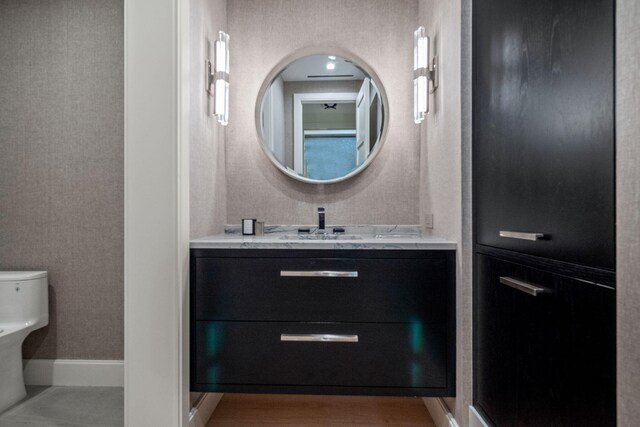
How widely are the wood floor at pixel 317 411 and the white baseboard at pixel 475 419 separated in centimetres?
36

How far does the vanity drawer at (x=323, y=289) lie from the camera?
1.62m

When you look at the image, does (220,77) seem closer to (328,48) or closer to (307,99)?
(307,99)

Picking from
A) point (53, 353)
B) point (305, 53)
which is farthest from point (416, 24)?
point (53, 353)

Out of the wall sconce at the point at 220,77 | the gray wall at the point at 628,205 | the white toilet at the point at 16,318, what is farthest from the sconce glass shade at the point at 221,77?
the gray wall at the point at 628,205

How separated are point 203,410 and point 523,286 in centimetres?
151

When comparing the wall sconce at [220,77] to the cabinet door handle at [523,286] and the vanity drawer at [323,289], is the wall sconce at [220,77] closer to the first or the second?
the vanity drawer at [323,289]

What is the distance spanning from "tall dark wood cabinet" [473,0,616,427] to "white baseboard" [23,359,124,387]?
195 cm

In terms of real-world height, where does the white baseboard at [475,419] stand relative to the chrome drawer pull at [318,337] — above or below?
below

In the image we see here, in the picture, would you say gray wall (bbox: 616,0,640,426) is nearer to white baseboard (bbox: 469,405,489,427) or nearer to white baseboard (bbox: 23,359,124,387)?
white baseboard (bbox: 469,405,489,427)

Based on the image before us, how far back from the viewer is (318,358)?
163cm

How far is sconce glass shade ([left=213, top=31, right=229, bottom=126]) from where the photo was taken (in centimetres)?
203

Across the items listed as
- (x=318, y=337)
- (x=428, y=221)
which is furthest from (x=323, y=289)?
(x=428, y=221)

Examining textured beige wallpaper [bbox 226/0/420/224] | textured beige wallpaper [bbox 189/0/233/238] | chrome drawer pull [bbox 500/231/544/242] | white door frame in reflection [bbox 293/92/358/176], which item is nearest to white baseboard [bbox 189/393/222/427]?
textured beige wallpaper [bbox 189/0/233/238]

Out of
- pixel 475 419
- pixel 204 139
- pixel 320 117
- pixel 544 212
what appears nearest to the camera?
pixel 544 212
